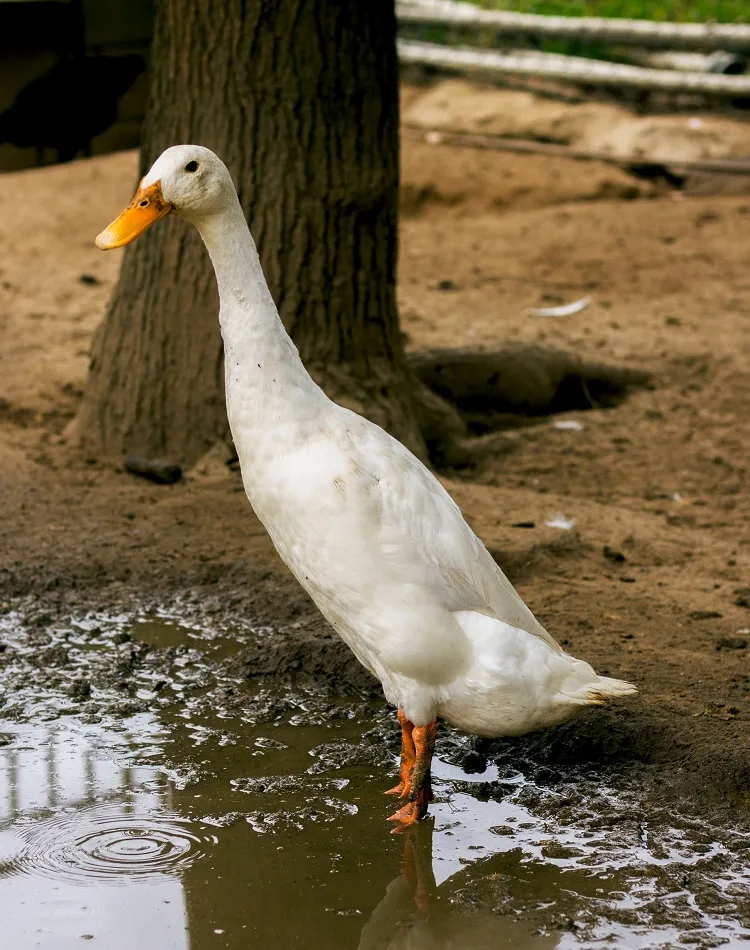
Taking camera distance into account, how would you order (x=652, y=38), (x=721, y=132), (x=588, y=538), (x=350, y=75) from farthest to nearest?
(x=652, y=38), (x=721, y=132), (x=350, y=75), (x=588, y=538)

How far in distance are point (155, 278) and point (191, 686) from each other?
100.0 inches

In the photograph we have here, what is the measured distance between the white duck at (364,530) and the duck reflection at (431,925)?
0.29 metres

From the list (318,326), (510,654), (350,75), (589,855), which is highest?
(350,75)

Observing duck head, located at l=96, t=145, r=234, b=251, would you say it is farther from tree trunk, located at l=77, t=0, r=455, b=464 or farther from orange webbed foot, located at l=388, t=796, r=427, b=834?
Answer: tree trunk, located at l=77, t=0, r=455, b=464

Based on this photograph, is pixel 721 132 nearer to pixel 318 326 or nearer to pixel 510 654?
pixel 318 326

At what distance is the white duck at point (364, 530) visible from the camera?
3.67 meters

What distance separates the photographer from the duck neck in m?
3.70

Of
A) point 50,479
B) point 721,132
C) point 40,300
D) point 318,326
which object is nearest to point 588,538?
point 318,326

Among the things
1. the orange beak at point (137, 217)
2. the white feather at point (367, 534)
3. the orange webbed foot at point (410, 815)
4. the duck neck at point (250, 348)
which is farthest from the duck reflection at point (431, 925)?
the orange beak at point (137, 217)

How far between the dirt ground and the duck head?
1.74 metres

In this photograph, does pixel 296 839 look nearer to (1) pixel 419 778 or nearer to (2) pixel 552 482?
(1) pixel 419 778

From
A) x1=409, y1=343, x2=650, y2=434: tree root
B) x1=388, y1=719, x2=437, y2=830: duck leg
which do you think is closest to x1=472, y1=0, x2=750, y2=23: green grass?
x1=409, y1=343, x2=650, y2=434: tree root

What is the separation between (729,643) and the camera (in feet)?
15.4

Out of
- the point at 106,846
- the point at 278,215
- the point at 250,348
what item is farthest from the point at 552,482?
the point at 106,846
